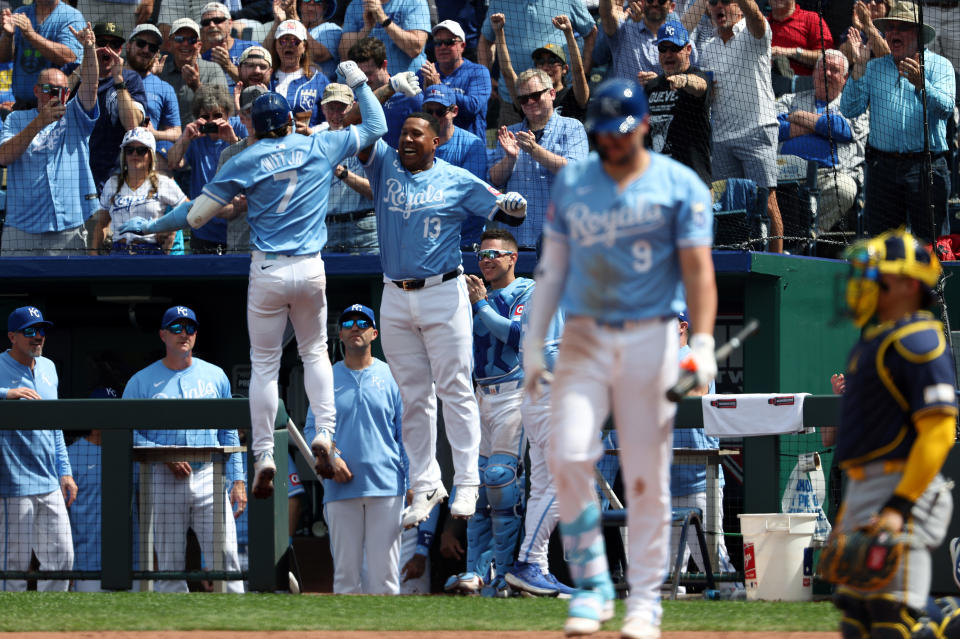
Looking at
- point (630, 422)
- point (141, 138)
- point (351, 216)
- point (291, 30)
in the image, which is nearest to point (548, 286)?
point (630, 422)

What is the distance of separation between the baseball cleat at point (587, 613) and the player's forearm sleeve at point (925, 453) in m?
1.13

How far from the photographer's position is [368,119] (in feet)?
25.1

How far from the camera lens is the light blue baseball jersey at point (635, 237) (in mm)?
4863

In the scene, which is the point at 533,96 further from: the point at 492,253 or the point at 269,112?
the point at 269,112

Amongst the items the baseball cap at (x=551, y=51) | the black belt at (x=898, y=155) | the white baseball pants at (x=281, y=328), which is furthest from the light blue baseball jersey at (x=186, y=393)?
the black belt at (x=898, y=155)

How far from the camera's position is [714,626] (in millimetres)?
6477

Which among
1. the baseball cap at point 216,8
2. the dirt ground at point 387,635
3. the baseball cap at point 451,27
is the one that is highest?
the baseball cap at point 216,8

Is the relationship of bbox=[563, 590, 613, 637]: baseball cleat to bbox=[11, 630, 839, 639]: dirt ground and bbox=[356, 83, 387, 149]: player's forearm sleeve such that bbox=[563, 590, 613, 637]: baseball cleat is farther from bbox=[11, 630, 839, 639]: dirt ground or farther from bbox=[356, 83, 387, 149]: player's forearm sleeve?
bbox=[356, 83, 387, 149]: player's forearm sleeve

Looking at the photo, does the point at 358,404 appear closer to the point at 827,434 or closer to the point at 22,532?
the point at 22,532

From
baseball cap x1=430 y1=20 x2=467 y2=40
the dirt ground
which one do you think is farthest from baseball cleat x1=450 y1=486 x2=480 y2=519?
baseball cap x1=430 y1=20 x2=467 y2=40

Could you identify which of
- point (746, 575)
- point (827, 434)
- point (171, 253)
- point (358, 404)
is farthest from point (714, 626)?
point (171, 253)

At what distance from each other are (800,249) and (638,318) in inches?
242

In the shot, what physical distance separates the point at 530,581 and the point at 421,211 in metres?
2.24

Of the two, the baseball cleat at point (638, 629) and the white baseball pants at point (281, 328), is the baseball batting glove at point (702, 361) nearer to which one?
the baseball cleat at point (638, 629)
